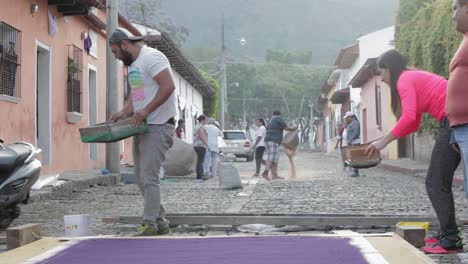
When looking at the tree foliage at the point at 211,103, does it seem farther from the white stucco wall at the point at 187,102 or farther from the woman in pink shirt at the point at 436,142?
the woman in pink shirt at the point at 436,142

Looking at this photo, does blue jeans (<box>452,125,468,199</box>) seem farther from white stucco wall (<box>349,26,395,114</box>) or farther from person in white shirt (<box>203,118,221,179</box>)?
white stucco wall (<box>349,26,395,114</box>)

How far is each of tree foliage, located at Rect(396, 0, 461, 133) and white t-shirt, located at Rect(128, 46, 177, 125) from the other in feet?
35.1

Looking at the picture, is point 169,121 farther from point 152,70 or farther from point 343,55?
point 343,55

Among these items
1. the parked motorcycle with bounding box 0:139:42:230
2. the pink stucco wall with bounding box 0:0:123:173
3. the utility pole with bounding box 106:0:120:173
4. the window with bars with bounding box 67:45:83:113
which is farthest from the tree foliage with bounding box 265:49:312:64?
the parked motorcycle with bounding box 0:139:42:230

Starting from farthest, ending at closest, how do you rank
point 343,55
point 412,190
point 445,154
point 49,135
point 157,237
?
point 343,55
point 49,135
point 412,190
point 157,237
point 445,154

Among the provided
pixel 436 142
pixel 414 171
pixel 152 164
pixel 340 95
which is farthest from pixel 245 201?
pixel 340 95

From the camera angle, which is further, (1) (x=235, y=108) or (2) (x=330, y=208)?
(1) (x=235, y=108)

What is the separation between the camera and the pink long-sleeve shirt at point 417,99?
5.04 metres

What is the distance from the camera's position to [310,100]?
76.8 metres

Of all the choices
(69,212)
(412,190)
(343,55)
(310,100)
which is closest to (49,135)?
(69,212)

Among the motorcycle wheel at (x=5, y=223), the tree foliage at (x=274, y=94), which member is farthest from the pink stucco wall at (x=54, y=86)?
the tree foliage at (x=274, y=94)

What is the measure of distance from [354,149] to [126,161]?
16.7 m

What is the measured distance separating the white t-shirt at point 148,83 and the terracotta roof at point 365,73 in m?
22.1

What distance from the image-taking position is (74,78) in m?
15.6
